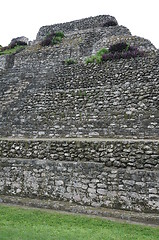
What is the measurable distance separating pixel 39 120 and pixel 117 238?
28.1ft

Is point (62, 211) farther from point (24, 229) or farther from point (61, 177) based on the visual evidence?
point (24, 229)

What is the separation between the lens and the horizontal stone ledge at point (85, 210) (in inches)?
266

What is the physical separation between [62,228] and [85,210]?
1.33 meters

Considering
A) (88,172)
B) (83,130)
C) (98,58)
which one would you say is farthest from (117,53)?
(88,172)

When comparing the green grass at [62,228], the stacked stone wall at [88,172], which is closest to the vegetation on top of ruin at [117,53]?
the stacked stone wall at [88,172]

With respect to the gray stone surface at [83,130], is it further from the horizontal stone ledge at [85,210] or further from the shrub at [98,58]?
the shrub at [98,58]

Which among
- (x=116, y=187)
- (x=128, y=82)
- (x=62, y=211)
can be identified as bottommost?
(x=62, y=211)

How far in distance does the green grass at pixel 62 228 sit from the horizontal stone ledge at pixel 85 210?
1.27ft

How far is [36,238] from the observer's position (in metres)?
5.77

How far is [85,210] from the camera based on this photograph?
24.8 feet

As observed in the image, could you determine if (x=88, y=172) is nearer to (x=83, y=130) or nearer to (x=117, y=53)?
(x=83, y=130)

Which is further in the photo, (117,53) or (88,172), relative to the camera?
(117,53)

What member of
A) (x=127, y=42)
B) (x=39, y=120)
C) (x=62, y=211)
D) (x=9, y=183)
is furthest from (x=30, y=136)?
(x=127, y=42)

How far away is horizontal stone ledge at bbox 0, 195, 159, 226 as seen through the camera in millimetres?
6766
